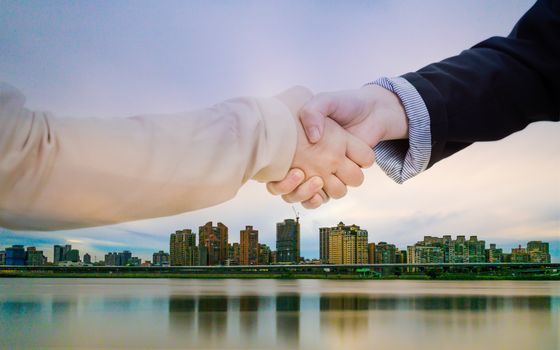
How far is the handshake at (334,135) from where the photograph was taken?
1.68 meters

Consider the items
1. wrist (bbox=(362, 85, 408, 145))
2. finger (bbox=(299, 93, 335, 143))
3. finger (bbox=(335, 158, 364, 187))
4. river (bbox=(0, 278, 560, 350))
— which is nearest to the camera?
finger (bbox=(299, 93, 335, 143))

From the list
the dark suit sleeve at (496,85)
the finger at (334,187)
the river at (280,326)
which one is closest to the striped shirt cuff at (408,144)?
the dark suit sleeve at (496,85)

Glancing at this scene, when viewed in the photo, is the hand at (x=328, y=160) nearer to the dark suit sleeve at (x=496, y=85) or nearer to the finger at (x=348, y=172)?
the finger at (x=348, y=172)

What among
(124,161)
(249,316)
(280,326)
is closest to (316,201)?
(124,161)

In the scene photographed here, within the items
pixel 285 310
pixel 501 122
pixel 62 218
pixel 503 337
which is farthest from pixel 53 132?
pixel 285 310

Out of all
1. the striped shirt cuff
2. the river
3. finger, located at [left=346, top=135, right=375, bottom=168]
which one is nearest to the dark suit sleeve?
the striped shirt cuff

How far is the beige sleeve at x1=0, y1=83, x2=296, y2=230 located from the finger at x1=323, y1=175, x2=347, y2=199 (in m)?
0.40

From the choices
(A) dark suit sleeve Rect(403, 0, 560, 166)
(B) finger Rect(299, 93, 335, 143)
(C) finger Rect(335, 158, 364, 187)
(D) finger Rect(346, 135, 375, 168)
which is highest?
(A) dark suit sleeve Rect(403, 0, 560, 166)

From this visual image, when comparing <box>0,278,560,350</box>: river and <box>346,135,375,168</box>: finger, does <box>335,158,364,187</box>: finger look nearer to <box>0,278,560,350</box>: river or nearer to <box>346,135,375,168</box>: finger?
<box>346,135,375,168</box>: finger

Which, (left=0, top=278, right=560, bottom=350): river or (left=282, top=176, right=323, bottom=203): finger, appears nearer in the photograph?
(left=282, top=176, right=323, bottom=203): finger

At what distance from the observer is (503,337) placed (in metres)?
6.80

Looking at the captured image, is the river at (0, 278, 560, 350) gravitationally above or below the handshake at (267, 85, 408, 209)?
below

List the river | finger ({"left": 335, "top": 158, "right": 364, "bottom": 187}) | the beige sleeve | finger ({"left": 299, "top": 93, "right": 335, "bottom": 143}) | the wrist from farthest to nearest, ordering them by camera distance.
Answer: the river → finger ({"left": 335, "top": 158, "right": 364, "bottom": 187}) → the wrist → finger ({"left": 299, "top": 93, "right": 335, "bottom": 143}) → the beige sleeve

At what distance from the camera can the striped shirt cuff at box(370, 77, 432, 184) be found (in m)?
1.70
